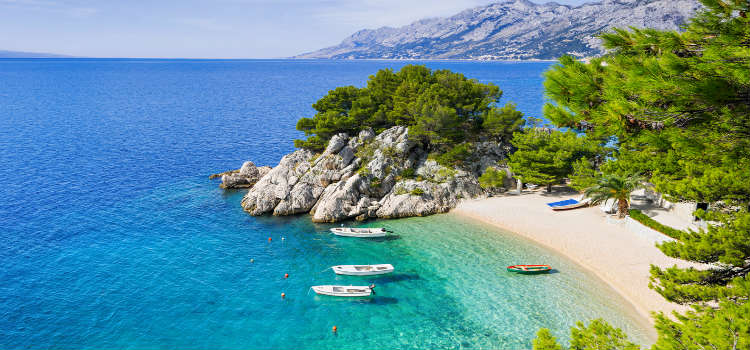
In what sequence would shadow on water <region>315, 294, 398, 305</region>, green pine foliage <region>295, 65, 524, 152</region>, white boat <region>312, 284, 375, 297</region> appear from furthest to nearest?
green pine foliage <region>295, 65, 524, 152</region> < white boat <region>312, 284, 375, 297</region> < shadow on water <region>315, 294, 398, 305</region>

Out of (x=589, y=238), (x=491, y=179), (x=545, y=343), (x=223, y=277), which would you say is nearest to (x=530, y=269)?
(x=589, y=238)

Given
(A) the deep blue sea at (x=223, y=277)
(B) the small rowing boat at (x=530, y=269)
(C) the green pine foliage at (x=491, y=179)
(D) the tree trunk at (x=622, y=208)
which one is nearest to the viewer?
(A) the deep blue sea at (x=223, y=277)

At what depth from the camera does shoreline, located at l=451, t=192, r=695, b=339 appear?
30266 mm

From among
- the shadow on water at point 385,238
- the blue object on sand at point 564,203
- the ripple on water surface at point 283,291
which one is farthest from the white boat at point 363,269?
the blue object on sand at point 564,203

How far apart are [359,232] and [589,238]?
2423 cm

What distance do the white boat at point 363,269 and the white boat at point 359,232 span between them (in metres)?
7.14

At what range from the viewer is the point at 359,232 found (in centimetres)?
4231

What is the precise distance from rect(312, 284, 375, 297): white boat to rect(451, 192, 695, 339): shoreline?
1974 centimetres

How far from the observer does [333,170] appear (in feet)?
171

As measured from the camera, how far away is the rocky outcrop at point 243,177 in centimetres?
5809

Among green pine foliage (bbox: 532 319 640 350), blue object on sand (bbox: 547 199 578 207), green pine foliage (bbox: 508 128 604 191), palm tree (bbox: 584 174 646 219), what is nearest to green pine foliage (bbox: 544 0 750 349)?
green pine foliage (bbox: 532 319 640 350)

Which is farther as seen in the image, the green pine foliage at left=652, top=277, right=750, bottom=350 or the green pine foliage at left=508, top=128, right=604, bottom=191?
the green pine foliage at left=508, top=128, right=604, bottom=191

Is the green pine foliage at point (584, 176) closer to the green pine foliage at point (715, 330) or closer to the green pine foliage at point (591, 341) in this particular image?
the green pine foliage at point (715, 330)

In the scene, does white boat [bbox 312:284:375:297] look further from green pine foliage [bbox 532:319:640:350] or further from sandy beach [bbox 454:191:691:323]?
green pine foliage [bbox 532:319:640:350]
